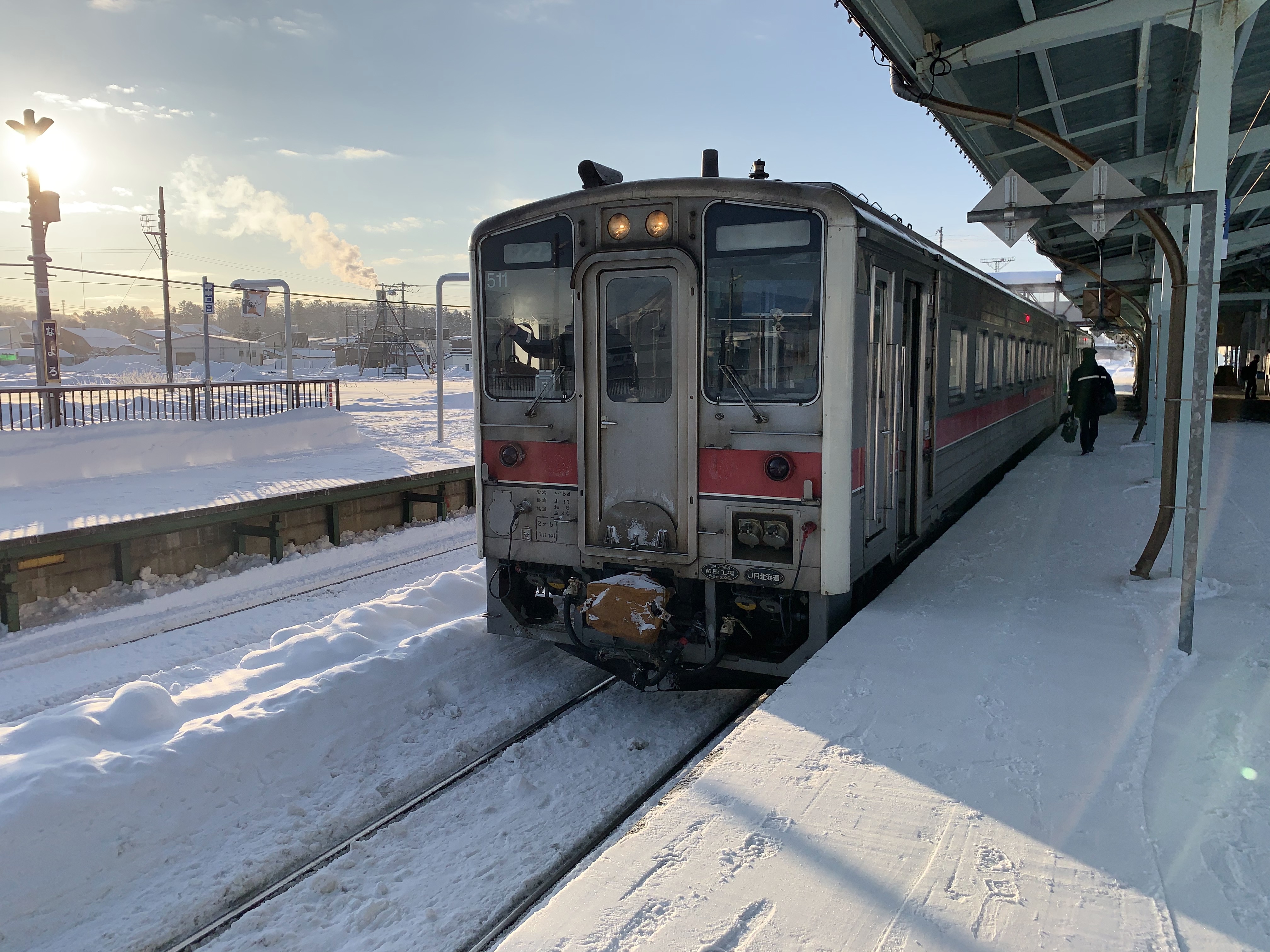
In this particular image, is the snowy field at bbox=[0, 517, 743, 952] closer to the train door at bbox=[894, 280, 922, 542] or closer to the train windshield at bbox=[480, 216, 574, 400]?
the train windshield at bbox=[480, 216, 574, 400]

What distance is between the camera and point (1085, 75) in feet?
34.4

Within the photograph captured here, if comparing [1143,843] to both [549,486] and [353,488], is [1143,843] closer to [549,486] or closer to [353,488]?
[549,486]

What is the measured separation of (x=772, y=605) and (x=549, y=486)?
159cm

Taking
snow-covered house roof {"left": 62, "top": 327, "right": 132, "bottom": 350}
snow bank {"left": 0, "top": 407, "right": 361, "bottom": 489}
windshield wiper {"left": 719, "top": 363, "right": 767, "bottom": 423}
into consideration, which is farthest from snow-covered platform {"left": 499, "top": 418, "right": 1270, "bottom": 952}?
snow-covered house roof {"left": 62, "top": 327, "right": 132, "bottom": 350}

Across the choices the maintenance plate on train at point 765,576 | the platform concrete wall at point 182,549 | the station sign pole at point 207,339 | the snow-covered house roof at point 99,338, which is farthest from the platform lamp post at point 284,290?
the snow-covered house roof at point 99,338

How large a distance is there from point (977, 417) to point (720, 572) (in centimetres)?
578

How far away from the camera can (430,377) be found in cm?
5638

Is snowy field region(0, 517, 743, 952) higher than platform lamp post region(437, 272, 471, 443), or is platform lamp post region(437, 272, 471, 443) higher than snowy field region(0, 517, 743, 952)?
platform lamp post region(437, 272, 471, 443)

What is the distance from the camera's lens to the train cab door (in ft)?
17.7

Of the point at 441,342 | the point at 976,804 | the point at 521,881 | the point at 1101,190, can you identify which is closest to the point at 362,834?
the point at 521,881

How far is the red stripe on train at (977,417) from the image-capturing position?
806cm

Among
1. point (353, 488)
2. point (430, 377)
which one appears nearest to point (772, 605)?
point (353, 488)

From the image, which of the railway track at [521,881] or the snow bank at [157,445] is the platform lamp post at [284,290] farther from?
the railway track at [521,881]

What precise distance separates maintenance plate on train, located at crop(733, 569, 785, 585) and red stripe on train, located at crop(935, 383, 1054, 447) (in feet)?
9.80
